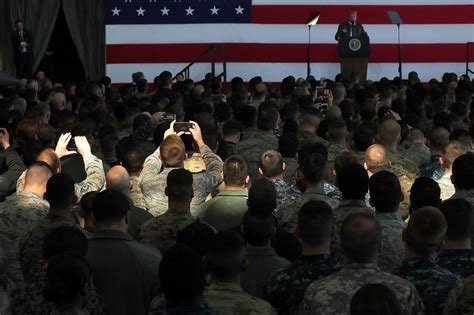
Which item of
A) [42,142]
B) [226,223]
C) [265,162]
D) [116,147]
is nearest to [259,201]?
[226,223]

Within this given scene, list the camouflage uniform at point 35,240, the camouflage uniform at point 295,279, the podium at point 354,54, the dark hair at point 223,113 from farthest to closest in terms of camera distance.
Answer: the podium at point 354,54, the dark hair at point 223,113, the camouflage uniform at point 35,240, the camouflage uniform at point 295,279

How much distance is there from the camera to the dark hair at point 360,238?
5629 mm

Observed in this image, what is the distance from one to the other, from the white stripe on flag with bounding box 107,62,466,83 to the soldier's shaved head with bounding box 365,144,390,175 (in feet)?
46.9

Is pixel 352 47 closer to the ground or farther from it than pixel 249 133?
farther from it

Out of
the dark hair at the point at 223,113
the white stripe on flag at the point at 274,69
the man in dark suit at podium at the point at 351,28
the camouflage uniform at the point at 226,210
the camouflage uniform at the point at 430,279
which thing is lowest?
the camouflage uniform at the point at 430,279

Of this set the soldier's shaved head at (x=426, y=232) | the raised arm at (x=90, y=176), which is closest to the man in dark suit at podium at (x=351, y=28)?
the raised arm at (x=90, y=176)

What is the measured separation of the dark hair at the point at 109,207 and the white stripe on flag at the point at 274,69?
1617cm

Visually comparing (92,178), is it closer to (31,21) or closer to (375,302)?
(375,302)

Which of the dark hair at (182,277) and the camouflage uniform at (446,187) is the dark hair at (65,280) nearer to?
the dark hair at (182,277)

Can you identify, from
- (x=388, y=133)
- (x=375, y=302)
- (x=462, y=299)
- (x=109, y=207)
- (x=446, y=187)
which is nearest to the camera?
(x=375, y=302)

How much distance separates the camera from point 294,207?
7.72 metres

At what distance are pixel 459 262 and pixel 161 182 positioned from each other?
8.95 feet

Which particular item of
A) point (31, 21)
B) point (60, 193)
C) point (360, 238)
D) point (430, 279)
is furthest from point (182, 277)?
point (31, 21)

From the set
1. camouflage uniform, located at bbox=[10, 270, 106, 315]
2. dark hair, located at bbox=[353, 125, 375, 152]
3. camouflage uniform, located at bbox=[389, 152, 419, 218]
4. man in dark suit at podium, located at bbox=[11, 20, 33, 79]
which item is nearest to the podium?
man in dark suit at podium, located at bbox=[11, 20, 33, 79]
